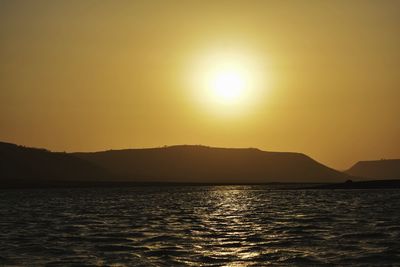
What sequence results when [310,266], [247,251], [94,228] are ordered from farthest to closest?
[94,228]
[247,251]
[310,266]

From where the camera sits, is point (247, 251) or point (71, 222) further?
point (71, 222)

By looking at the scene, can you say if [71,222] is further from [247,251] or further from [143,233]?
[247,251]

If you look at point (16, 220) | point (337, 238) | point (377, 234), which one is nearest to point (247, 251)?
point (337, 238)

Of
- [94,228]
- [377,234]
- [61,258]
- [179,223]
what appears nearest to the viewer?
[61,258]

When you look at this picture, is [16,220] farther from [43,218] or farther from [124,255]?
[124,255]

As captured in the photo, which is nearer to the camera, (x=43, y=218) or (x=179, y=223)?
(x=179, y=223)

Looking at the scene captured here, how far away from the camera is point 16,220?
6894 cm

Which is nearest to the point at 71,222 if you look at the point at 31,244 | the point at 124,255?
the point at 31,244

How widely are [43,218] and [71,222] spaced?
8.02 meters

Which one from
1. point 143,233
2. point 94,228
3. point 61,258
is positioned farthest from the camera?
point 94,228

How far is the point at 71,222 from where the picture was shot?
217 ft

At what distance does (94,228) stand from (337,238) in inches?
872

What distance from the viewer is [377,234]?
49.2m

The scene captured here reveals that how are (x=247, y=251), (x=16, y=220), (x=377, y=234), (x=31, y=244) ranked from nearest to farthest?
(x=247, y=251)
(x=31, y=244)
(x=377, y=234)
(x=16, y=220)
